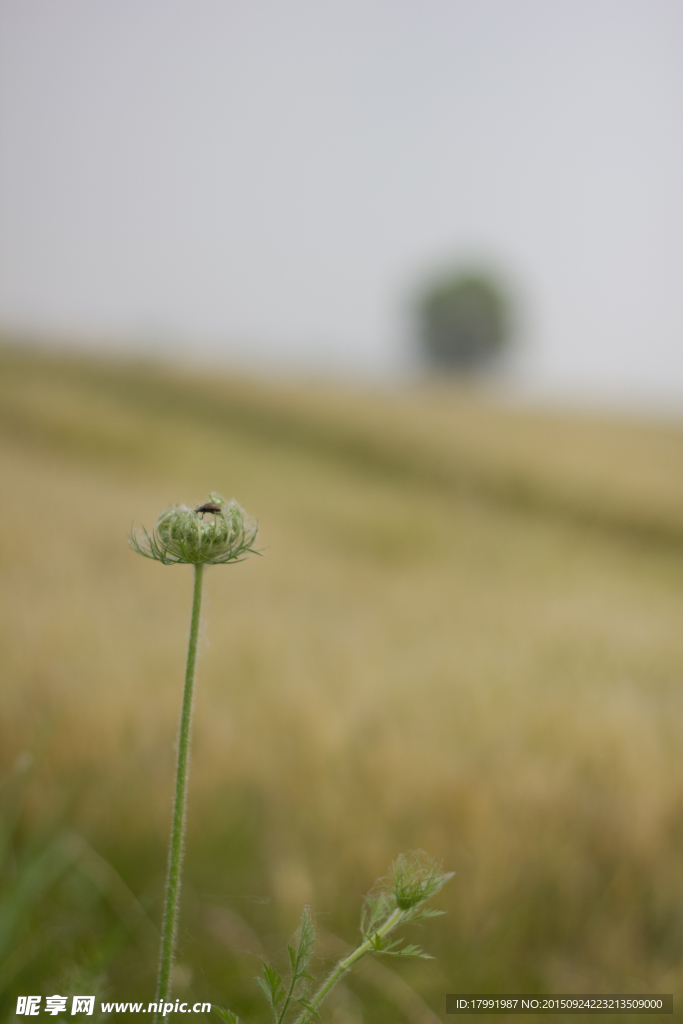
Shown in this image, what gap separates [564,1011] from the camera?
1.52 m

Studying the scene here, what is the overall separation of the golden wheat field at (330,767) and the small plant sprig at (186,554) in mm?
68

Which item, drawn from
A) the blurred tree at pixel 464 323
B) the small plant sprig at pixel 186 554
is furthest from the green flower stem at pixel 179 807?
the blurred tree at pixel 464 323

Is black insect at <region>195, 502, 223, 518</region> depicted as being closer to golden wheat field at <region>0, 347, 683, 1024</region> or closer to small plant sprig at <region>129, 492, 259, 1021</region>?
small plant sprig at <region>129, 492, 259, 1021</region>

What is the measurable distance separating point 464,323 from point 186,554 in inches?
1652

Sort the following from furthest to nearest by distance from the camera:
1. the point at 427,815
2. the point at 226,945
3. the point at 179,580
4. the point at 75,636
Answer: the point at 179,580
the point at 75,636
the point at 427,815
the point at 226,945

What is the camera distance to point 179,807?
437mm

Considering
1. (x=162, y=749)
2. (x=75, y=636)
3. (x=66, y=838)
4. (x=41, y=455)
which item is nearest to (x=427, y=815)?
(x=162, y=749)

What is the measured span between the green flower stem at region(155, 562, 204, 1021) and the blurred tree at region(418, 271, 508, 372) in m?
41.9

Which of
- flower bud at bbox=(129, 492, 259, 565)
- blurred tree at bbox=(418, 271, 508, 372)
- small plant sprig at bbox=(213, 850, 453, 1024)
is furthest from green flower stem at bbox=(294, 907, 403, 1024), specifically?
blurred tree at bbox=(418, 271, 508, 372)

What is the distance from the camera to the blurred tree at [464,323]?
4034 centimetres

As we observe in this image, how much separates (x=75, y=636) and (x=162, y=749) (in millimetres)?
770

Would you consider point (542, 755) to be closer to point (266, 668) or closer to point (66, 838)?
point (266, 668)

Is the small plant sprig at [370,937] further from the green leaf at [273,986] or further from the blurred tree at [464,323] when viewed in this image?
the blurred tree at [464,323]

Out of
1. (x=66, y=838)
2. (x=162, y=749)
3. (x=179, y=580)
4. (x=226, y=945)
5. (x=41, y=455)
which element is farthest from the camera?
(x=41, y=455)
